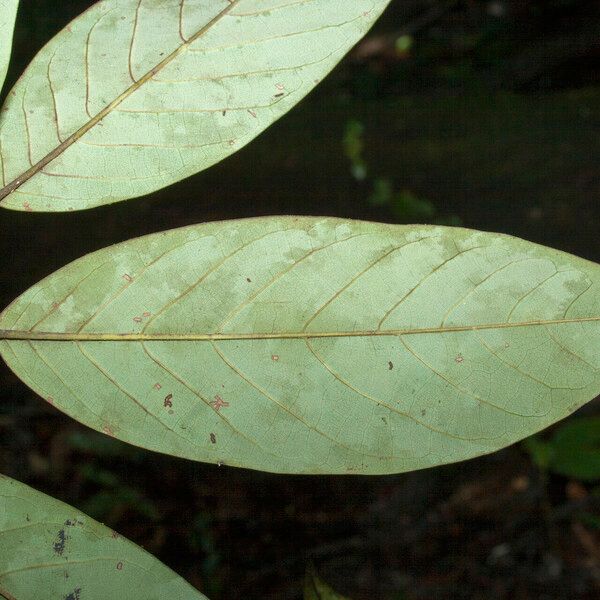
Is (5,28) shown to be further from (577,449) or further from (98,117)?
(577,449)

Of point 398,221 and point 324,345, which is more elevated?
point 398,221

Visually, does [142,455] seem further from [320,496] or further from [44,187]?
[44,187]

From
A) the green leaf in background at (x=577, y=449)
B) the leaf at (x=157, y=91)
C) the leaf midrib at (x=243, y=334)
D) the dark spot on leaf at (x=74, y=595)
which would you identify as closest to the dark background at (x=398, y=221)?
the green leaf in background at (x=577, y=449)

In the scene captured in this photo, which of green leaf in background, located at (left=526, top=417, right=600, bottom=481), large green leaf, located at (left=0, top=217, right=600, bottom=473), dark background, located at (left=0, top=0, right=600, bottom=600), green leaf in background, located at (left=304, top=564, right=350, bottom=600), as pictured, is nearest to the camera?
large green leaf, located at (left=0, top=217, right=600, bottom=473)

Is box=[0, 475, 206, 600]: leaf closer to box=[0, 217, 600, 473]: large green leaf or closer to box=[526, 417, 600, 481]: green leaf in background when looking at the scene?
box=[0, 217, 600, 473]: large green leaf

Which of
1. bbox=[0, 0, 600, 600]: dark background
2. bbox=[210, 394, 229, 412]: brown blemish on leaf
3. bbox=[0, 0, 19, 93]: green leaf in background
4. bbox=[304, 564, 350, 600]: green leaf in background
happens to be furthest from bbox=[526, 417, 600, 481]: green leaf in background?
bbox=[0, 0, 19, 93]: green leaf in background

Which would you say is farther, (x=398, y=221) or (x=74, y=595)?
(x=398, y=221)

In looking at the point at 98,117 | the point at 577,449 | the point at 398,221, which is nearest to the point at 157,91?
the point at 98,117
